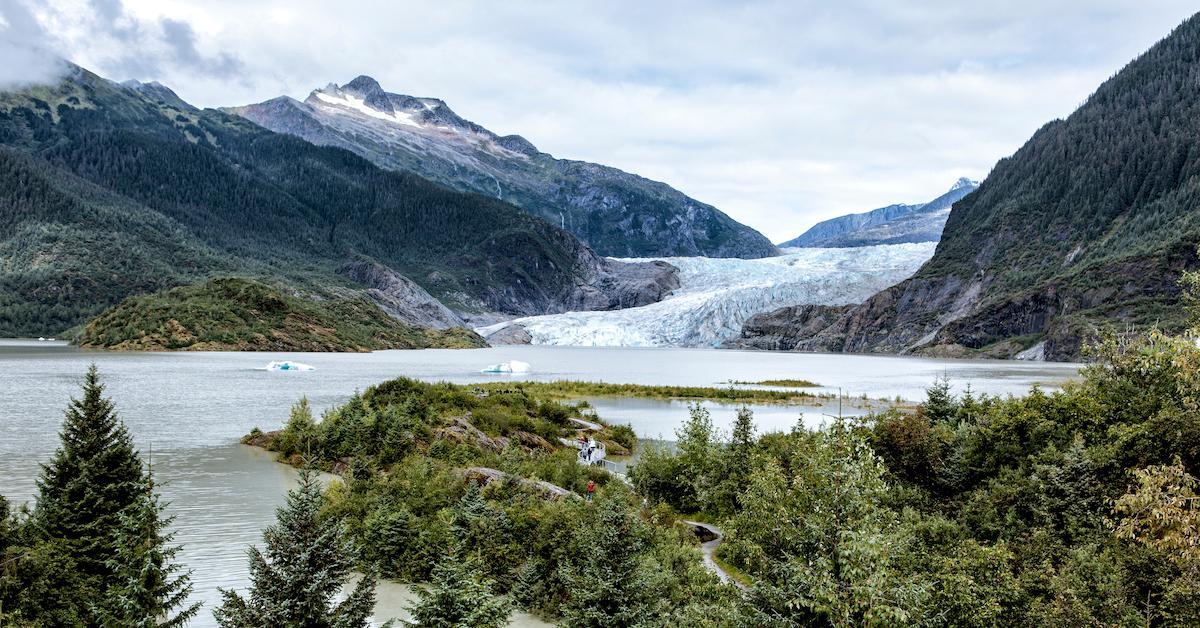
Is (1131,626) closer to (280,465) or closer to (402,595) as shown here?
(402,595)

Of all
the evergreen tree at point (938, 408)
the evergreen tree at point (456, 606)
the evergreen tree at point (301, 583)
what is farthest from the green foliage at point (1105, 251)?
the evergreen tree at point (301, 583)

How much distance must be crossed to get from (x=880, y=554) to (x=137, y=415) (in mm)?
49064

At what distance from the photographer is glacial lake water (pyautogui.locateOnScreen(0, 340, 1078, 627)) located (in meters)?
22.3

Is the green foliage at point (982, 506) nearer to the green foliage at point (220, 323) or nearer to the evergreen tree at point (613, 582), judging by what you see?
the evergreen tree at point (613, 582)

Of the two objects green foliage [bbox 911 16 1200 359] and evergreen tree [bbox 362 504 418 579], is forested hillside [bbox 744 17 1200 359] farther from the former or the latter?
evergreen tree [bbox 362 504 418 579]

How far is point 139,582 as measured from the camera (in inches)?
491

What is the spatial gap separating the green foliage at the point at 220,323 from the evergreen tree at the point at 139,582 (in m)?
134

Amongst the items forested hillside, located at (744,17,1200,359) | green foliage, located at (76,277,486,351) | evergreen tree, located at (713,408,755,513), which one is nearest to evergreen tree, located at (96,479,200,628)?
evergreen tree, located at (713,408,755,513)

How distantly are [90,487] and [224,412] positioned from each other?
40.6m

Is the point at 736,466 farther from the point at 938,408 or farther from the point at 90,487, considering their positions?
the point at 90,487

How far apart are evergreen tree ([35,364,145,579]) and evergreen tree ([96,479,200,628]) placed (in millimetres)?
457

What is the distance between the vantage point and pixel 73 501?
14.5 metres

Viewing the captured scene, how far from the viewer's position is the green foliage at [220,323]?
134 meters

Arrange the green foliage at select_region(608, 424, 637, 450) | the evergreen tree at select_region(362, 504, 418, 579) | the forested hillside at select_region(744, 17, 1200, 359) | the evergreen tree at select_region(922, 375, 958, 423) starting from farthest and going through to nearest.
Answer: the forested hillside at select_region(744, 17, 1200, 359)
the green foliage at select_region(608, 424, 637, 450)
the evergreen tree at select_region(922, 375, 958, 423)
the evergreen tree at select_region(362, 504, 418, 579)
